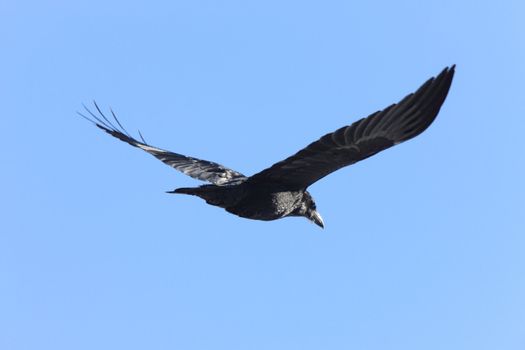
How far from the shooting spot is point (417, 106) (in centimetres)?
812

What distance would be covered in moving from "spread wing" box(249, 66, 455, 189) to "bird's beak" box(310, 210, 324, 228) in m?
1.50

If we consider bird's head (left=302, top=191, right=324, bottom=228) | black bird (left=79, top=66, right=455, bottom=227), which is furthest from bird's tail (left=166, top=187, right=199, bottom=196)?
bird's head (left=302, top=191, right=324, bottom=228)

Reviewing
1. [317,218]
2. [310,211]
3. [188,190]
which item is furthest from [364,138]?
[317,218]

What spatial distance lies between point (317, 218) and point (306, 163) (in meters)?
2.57

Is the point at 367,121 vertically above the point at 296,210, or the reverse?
the point at 296,210

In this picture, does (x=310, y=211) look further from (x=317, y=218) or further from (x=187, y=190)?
(x=187, y=190)

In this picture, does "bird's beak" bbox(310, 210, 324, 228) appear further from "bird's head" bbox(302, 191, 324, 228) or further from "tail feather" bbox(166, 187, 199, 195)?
"tail feather" bbox(166, 187, 199, 195)

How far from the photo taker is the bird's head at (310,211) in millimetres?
11469

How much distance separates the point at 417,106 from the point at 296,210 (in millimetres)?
3546

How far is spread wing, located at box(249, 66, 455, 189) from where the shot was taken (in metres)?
7.95

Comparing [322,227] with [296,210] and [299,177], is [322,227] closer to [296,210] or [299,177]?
[296,210]

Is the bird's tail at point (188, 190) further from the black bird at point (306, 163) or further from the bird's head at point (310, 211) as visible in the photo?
the bird's head at point (310, 211)

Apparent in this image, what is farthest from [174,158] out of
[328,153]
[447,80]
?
[447,80]

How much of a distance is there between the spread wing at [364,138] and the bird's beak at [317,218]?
1.50 meters
